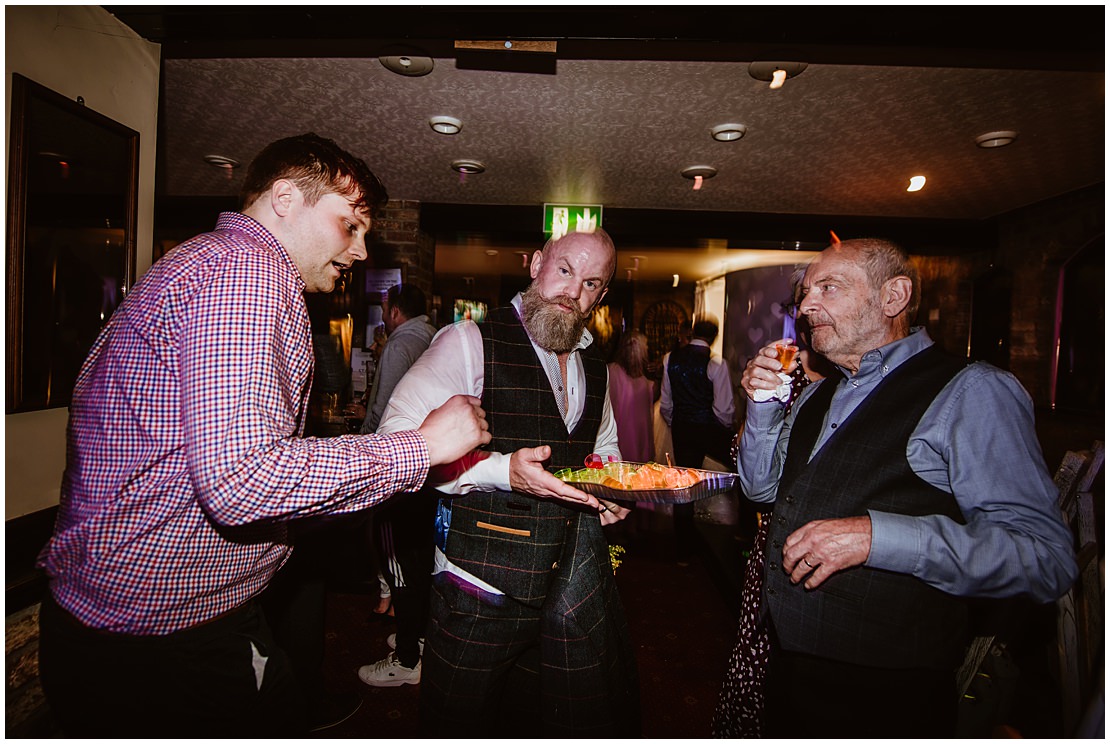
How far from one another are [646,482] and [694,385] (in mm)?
3362

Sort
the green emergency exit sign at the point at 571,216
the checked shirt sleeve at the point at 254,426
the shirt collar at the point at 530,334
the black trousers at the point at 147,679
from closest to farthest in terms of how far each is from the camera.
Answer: the checked shirt sleeve at the point at 254,426
the black trousers at the point at 147,679
the shirt collar at the point at 530,334
the green emergency exit sign at the point at 571,216

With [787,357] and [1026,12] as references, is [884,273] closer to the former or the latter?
[787,357]

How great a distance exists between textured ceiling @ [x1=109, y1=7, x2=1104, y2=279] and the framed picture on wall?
57 centimetres

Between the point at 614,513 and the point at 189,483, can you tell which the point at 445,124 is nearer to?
the point at 614,513

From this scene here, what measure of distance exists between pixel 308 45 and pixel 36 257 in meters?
1.71

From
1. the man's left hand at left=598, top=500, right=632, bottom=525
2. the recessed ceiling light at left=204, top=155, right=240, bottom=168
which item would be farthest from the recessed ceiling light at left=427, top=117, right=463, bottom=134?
the man's left hand at left=598, top=500, right=632, bottom=525

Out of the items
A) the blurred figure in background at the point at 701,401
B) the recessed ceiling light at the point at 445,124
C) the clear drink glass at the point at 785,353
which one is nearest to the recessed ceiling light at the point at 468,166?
the recessed ceiling light at the point at 445,124

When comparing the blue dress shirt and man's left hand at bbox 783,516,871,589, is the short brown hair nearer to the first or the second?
man's left hand at bbox 783,516,871,589

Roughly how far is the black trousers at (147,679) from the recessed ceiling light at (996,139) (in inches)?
197

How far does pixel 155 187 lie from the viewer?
2406 mm

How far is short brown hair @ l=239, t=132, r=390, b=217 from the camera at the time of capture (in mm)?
1263

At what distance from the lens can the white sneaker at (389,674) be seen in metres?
2.84

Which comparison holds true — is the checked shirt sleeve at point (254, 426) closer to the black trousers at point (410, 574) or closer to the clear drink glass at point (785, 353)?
the clear drink glass at point (785, 353)

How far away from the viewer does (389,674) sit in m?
2.87
